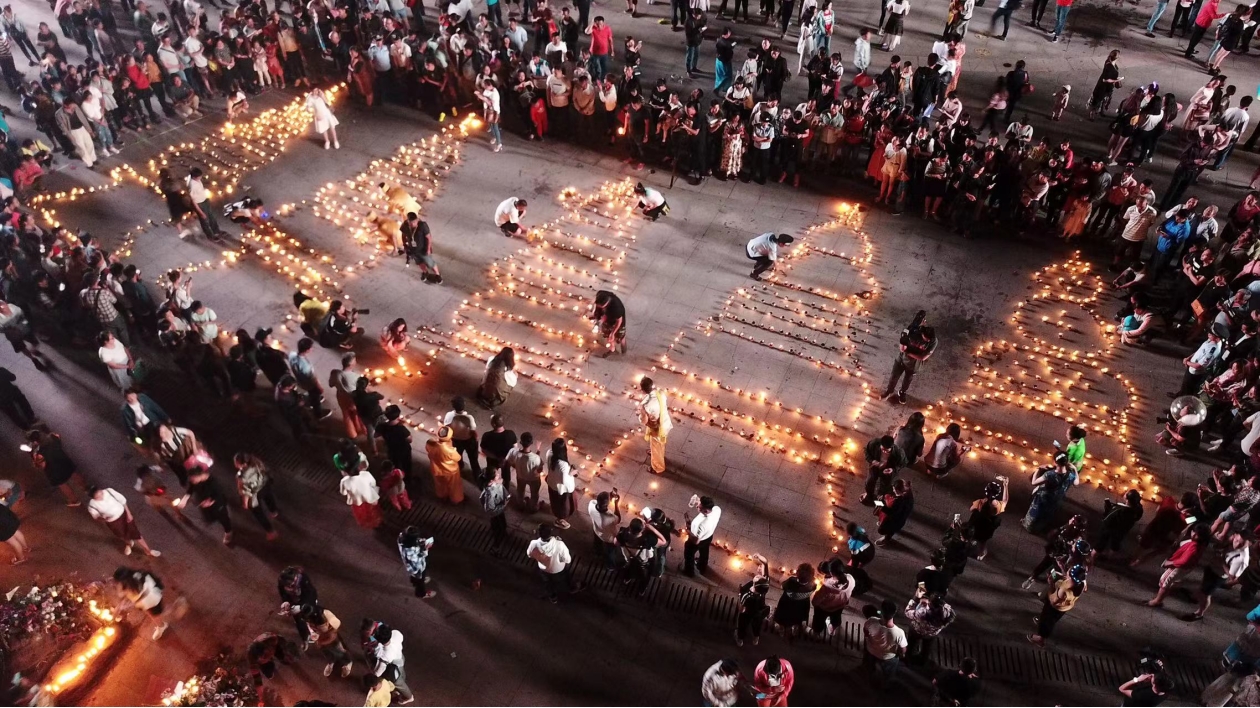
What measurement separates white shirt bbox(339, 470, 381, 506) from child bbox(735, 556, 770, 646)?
405 centimetres

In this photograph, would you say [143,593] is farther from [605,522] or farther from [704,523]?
[704,523]

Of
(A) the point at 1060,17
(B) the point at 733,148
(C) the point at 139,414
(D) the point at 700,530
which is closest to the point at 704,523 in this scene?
(D) the point at 700,530

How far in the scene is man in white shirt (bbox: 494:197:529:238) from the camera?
1310 cm

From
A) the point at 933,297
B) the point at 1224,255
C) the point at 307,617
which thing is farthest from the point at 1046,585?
the point at 307,617

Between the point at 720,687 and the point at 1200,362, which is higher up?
the point at 1200,362

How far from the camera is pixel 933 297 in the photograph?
41.0 ft

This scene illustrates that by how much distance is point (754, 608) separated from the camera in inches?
309

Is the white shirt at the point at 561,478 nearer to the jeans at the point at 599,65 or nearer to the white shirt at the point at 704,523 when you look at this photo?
the white shirt at the point at 704,523

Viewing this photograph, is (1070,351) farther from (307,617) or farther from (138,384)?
(138,384)

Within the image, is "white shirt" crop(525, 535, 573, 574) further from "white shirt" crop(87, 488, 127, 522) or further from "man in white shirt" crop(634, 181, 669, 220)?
"man in white shirt" crop(634, 181, 669, 220)

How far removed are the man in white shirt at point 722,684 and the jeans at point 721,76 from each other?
12.6m

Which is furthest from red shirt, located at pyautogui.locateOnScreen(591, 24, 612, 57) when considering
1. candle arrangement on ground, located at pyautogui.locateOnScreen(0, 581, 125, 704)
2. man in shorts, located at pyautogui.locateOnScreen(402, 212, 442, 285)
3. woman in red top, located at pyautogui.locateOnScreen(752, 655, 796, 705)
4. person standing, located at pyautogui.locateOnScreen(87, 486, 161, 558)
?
woman in red top, located at pyautogui.locateOnScreen(752, 655, 796, 705)

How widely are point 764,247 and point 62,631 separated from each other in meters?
9.96

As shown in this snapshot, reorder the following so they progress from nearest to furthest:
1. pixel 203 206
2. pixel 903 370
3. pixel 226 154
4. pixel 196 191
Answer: pixel 903 370 < pixel 196 191 < pixel 203 206 < pixel 226 154
